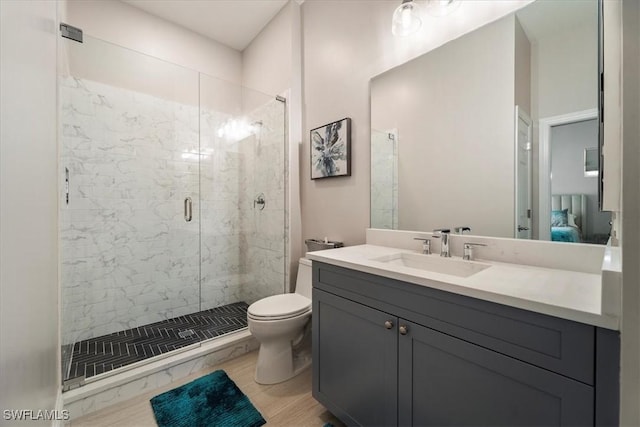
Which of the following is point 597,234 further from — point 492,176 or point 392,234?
point 392,234

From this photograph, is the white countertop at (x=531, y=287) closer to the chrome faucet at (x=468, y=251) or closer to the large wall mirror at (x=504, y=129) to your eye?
the chrome faucet at (x=468, y=251)

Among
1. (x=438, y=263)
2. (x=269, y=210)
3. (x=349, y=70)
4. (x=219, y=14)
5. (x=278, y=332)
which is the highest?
(x=219, y=14)

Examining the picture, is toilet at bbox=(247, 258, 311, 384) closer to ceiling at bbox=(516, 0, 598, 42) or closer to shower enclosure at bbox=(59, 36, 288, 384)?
shower enclosure at bbox=(59, 36, 288, 384)

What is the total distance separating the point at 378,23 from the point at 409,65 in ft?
1.34

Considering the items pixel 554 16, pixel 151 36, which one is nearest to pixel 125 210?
pixel 151 36

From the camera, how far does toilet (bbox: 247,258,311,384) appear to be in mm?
1655

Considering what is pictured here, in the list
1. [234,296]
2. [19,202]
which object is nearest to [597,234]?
[19,202]

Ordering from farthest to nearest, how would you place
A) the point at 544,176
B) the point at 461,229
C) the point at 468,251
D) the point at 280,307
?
the point at 280,307 → the point at 461,229 → the point at 468,251 → the point at 544,176

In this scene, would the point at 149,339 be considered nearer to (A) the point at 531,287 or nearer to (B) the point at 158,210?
(B) the point at 158,210

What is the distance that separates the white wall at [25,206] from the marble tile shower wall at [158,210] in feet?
3.21

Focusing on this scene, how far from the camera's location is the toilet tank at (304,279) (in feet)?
6.76

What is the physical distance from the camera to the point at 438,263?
1319 millimetres

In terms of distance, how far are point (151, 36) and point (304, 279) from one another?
261 centimetres

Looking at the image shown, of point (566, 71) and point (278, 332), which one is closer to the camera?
point (566, 71)
